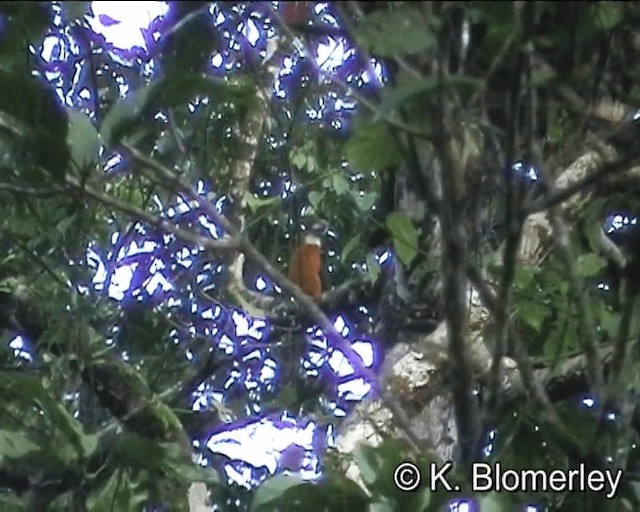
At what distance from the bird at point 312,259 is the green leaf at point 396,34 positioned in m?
1.28

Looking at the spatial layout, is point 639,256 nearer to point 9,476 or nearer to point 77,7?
point 77,7

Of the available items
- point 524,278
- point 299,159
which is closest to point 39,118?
point 524,278

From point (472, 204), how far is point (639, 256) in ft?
0.79

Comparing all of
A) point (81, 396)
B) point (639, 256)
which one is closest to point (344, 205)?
point (81, 396)

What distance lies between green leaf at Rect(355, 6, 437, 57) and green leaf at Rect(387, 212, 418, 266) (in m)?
0.37

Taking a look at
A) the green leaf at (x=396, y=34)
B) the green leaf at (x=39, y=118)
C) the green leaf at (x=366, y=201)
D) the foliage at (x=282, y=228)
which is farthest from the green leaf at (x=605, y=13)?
the green leaf at (x=366, y=201)

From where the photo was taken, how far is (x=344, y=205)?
1820 millimetres

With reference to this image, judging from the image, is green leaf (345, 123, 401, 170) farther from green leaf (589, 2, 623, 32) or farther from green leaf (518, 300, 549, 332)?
green leaf (518, 300, 549, 332)

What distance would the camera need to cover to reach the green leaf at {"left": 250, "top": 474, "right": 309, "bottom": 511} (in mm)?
1000

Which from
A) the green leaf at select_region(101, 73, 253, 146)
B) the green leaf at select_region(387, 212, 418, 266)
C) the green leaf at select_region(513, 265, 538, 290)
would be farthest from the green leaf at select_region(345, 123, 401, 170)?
the green leaf at select_region(513, 265, 538, 290)

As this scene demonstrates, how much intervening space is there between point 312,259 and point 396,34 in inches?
57.5

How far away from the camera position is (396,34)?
0.64 metres

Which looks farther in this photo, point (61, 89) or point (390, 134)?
point (61, 89)

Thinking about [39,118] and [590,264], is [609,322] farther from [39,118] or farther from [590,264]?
[39,118]
